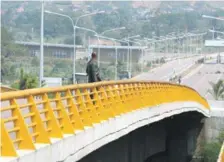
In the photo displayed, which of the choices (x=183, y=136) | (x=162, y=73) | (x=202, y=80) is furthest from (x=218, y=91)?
(x=162, y=73)

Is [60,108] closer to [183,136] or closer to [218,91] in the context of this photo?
[183,136]

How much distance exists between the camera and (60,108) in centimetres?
1344

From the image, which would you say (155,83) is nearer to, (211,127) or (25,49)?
(211,127)

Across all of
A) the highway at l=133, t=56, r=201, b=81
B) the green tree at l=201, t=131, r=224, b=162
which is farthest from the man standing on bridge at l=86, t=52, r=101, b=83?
the highway at l=133, t=56, r=201, b=81

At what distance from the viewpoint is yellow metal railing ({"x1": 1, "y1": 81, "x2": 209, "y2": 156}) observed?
10516 millimetres

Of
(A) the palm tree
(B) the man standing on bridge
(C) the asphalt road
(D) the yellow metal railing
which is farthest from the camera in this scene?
(C) the asphalt road

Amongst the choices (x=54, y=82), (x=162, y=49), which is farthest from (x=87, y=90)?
(x=162, y=49)

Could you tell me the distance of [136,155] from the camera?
92.0 ft

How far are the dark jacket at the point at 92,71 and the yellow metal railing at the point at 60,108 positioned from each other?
0.27m

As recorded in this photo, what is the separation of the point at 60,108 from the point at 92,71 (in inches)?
171

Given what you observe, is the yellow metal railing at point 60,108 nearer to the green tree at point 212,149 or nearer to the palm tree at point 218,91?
the green tree at point 212,149

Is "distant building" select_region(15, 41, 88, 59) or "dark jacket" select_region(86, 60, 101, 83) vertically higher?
"dark jacket" select_region(86, 60, 101, 83)

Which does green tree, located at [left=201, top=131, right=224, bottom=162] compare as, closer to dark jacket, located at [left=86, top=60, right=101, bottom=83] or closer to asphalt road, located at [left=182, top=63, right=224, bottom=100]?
dark jacket, located at [left=86, top=60, right=101, bottom=83]

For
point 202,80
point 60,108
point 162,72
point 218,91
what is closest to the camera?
point 60,108
